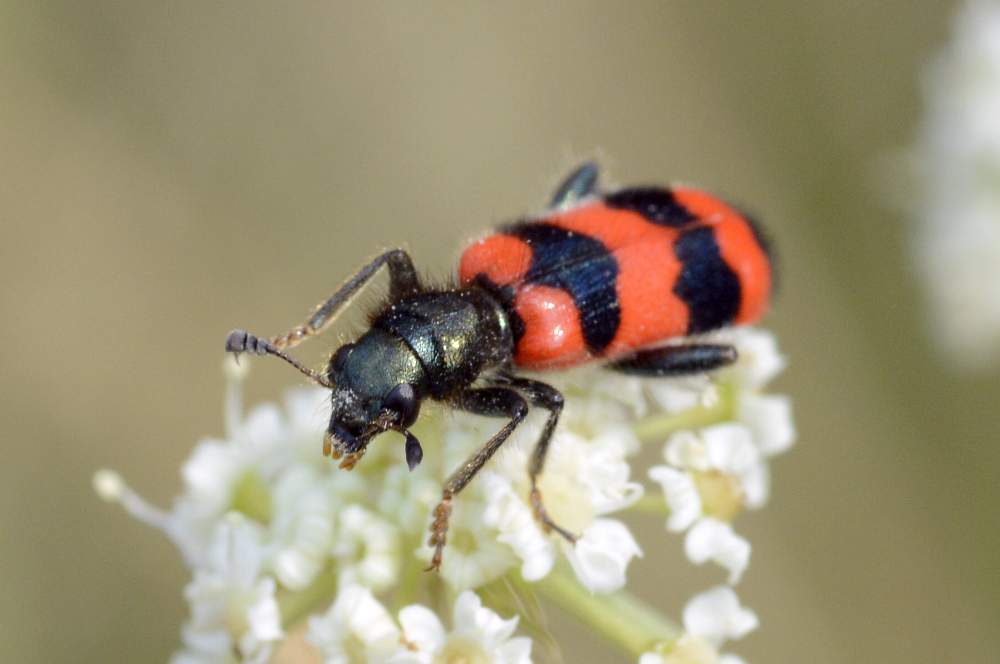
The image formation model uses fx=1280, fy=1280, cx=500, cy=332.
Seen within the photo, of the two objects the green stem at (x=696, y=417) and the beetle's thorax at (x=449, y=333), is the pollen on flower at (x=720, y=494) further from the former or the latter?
the beetle's thorax at (x=449, y=333)

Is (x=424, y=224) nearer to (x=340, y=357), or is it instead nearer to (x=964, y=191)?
(x=964, y=191)

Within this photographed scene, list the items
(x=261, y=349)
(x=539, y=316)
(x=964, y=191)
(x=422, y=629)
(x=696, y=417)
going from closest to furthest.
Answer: (x=422, y=629), (x=261, y=349), (x=539, y=316), (x=696, y=417), (x=964, y=191)

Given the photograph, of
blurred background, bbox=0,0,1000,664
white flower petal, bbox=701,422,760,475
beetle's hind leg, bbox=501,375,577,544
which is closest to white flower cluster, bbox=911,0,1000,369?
blurred background, bbox=0,0,1000,664

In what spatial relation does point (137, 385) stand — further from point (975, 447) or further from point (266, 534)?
point (975, 447)

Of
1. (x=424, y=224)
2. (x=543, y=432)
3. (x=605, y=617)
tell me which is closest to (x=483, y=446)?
(x=543, y=432)

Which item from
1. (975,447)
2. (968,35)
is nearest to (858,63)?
(968,35)

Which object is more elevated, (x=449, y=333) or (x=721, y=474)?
(x=449, y=333)

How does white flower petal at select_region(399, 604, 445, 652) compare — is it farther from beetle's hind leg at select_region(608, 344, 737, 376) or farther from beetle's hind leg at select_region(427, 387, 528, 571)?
beetle's hind leg at select_region(608, 344, 737, 376)
